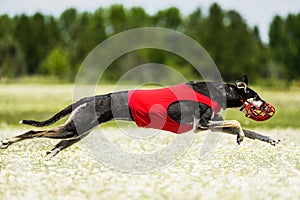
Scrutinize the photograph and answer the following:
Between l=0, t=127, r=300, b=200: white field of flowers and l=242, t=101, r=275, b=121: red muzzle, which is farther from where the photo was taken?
l=242, t=101, r=275, b=121: red muzzle

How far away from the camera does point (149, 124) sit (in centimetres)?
1231

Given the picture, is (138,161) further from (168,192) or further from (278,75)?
(278,75)

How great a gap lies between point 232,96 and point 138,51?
9246 centimetres

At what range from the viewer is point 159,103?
39.4 ft

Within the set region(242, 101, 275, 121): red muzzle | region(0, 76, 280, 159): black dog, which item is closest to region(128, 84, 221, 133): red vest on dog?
region(0, 76, 280, 159): black dog

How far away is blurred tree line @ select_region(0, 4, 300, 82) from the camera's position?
9194 cm

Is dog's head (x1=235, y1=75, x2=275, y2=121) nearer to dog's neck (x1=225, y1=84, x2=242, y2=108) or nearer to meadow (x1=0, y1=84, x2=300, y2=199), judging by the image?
dog's neck (x1=225, y1=84, x2=242, y2=108)

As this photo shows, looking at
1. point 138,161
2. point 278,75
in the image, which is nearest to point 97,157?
point 138,161

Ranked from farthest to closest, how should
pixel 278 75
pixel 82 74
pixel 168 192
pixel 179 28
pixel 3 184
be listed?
pixel 179 28 → pixel 278 75 → pixel 82 74 → pixel 3 184 → pixel 168 192

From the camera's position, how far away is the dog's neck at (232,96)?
41.5ft

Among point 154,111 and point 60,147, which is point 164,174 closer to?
point 154,111

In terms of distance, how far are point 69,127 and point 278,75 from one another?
97.1m

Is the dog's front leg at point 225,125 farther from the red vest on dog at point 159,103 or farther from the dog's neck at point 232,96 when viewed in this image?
the dog's neck at point 232,96

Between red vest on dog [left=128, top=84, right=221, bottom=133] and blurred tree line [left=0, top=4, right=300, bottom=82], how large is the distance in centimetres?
5860
